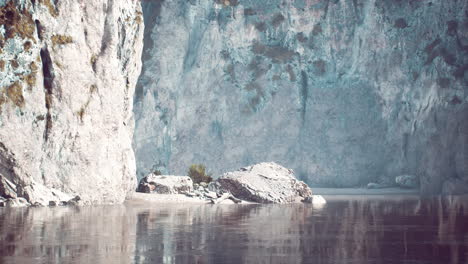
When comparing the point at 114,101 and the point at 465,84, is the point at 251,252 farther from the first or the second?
the point at 465,84

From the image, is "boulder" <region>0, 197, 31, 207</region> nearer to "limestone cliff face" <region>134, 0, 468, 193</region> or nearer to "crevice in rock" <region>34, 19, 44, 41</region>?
"crevice in rock" <region>34, 19, 44, 41</region>

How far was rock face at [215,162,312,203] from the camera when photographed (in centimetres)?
5288

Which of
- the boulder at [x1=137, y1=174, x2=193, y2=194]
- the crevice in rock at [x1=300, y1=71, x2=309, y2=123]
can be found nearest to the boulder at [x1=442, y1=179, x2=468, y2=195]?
the crevice in rock at [x1=300, y1=71, x2=309, y2=123]

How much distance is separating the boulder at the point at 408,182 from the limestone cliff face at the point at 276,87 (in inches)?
294

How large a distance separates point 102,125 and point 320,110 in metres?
66.0

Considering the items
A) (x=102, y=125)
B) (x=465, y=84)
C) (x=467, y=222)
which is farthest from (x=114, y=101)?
(x=465, y=84)

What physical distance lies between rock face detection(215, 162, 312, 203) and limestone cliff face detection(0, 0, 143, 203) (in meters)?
7.74

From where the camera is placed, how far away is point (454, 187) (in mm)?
83375

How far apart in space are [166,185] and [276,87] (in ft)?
191

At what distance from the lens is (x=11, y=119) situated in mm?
40750

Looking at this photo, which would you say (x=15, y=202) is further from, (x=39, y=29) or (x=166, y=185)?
(x=166, y=185)

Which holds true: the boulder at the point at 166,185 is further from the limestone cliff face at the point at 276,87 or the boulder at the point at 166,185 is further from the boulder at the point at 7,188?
the limestone cliff face at the point at 276,87

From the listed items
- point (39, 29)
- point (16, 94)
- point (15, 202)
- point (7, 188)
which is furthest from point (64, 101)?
point (15, 202)

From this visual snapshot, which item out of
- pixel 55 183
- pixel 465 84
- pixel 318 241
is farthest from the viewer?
pixel 465 84
